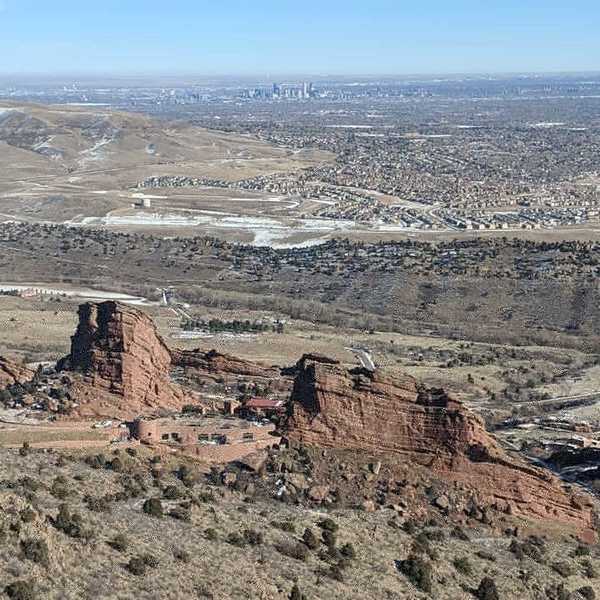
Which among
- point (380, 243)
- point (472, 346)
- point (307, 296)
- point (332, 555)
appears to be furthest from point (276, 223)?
point (332, 555)

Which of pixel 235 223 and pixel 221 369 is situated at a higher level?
pixel 221 369

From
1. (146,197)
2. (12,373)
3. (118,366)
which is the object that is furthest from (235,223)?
(118,366)

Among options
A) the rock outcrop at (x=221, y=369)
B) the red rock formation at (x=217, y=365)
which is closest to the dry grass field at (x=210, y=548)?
the rock outcrop at (x=221, y=369)

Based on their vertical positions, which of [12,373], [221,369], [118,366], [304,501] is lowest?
[221,369]

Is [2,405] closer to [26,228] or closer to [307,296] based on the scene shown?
[307,296]

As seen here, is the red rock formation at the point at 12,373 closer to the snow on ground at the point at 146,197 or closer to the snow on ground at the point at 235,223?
the snow on ground at the point at 235,223

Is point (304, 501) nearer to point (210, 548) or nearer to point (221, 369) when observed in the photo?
point (210, 548)
